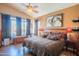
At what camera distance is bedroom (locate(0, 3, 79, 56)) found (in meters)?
2.05

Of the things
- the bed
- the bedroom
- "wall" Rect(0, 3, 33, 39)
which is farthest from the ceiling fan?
the bed

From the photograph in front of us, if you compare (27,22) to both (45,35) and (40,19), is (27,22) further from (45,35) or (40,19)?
(45,35)

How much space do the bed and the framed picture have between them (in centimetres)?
36

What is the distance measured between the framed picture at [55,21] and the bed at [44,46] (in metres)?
0.36

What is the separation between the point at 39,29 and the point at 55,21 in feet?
1.30

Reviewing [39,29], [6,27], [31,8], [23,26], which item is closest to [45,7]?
[31,8]

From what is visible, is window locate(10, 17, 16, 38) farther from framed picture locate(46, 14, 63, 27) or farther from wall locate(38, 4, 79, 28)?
wall locate(38, 4, 79, 28)

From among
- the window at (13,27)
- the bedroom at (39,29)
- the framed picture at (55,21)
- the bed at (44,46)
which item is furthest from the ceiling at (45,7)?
the bed at (44,46)

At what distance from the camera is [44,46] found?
6.49ft

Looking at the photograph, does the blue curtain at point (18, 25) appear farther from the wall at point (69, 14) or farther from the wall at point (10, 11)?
the wall at point (69, 14)

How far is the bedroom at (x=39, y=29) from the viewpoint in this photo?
80.7 inches

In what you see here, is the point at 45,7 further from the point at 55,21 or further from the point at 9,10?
the point at 9,10

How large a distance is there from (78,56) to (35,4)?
4.72 ft

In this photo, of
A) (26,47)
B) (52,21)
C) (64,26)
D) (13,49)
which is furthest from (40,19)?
(13,49)
